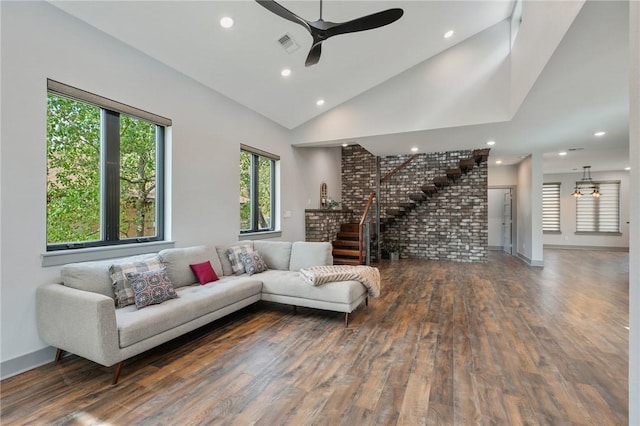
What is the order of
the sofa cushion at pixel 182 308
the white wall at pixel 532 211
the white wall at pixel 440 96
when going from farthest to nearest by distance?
the white wall at pixel 532 211 → the white wall at pixel 440 96 → the sofa cushion at pixel 182 308

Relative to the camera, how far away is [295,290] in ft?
12.1

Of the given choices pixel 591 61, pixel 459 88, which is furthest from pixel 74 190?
pixel 459 88

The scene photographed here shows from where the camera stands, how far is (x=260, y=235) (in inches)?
220

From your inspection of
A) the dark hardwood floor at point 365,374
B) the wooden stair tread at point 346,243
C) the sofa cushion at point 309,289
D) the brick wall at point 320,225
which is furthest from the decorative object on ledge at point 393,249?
the sofa cushion at point 309,289

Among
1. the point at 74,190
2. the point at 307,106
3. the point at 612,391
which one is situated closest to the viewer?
the point at 612,391

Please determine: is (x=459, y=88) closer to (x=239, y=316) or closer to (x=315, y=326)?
(x=315, y=326)

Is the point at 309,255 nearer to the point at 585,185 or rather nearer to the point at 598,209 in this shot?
the point at 585,185

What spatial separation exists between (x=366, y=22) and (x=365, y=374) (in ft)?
9.73

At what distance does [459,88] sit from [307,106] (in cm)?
275

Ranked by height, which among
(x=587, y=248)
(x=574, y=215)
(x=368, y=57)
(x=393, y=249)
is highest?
(x=368, y=57)

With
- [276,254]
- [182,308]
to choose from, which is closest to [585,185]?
[276,254]

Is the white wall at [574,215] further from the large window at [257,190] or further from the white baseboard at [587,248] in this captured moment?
the large window at [257,190]

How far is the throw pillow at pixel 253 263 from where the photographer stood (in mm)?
4188

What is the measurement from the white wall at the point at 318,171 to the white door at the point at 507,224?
210 inches
